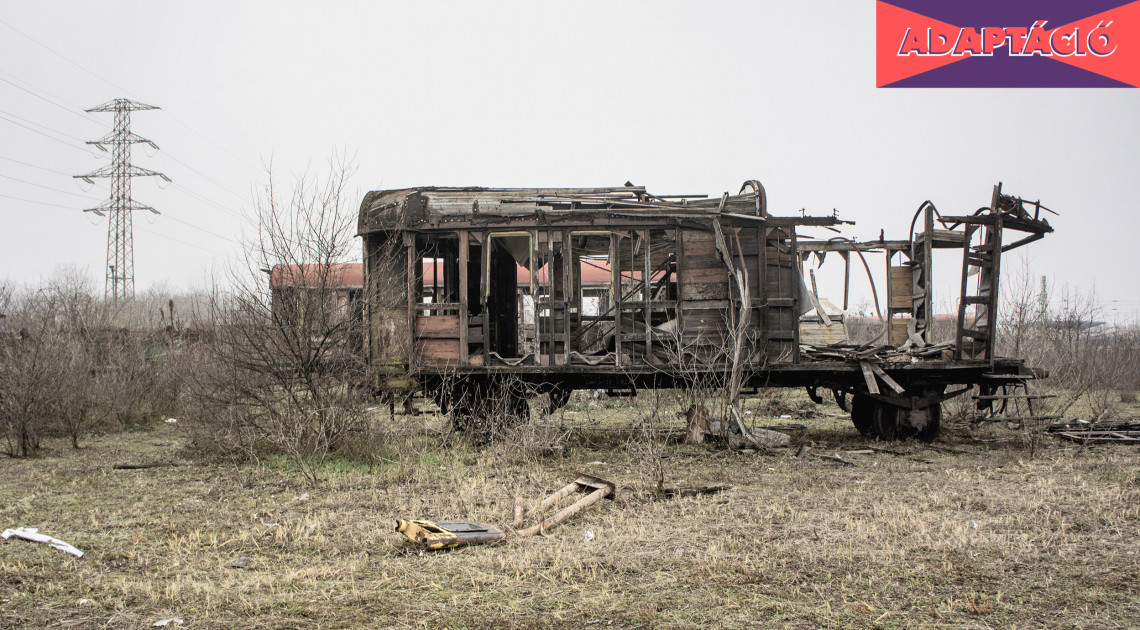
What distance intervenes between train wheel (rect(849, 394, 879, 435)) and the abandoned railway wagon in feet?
1.22

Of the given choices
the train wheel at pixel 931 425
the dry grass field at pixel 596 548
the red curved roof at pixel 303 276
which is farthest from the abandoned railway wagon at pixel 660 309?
the dry grass field at pixel 596 548

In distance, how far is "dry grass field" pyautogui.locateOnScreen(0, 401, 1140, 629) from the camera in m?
4.37

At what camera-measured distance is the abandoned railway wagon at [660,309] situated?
1063 centimetres

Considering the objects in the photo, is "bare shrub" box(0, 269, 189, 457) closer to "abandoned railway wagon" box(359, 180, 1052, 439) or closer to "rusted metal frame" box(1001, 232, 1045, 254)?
"abandoned railway wagon" box(359, 180, 1052, 439)

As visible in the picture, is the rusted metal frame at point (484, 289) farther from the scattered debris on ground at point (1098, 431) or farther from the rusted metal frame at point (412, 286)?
the scattered debris on ground at point (1098, 431)

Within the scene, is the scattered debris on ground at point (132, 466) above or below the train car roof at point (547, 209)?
below

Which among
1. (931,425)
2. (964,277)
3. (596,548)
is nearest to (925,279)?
(964,277)

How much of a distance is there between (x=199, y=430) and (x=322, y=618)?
6546mm

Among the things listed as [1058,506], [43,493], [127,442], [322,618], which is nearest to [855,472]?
[1058,506]

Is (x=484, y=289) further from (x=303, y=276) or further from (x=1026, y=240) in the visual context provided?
(x=1026, y=240)

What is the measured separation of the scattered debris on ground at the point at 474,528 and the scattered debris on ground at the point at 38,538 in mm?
2307

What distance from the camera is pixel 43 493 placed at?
7.96 meters

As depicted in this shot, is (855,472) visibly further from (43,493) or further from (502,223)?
(43,493)

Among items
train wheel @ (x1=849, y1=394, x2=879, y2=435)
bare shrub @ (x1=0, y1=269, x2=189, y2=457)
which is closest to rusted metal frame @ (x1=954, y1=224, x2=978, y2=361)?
train wheel @ (x1=849, y1=394, x2=879, y2=435)
